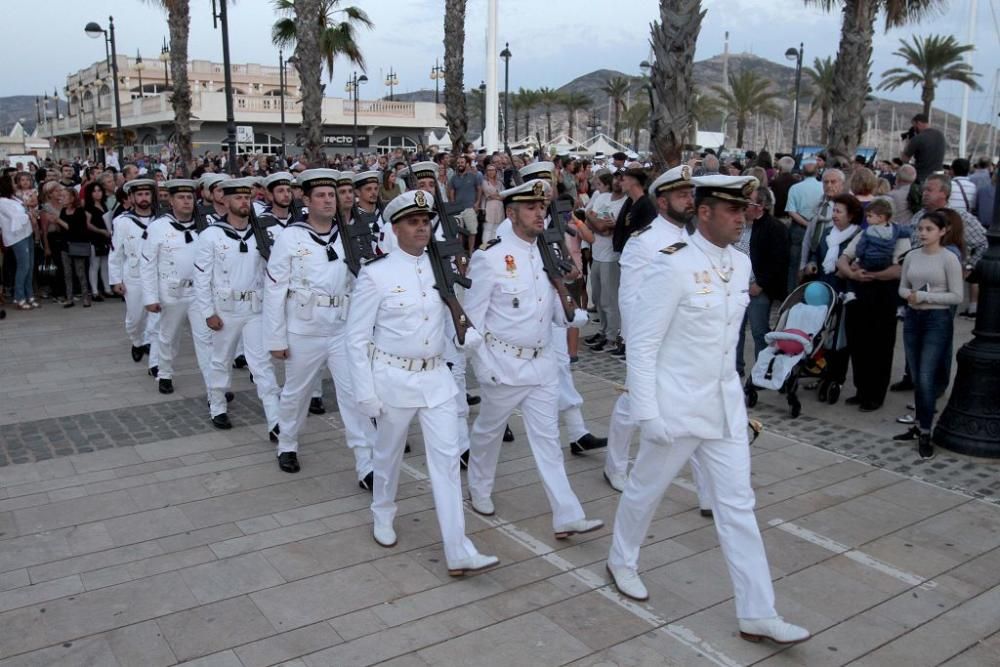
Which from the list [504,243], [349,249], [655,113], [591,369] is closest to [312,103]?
[655,113]

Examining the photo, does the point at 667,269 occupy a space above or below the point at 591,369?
above

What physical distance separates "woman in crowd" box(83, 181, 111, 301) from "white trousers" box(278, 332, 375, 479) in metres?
9.56

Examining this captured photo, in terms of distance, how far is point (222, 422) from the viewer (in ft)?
25.3

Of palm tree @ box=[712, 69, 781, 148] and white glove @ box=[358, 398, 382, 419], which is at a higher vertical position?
palm tree @ box=[712, 69, 781, 148]

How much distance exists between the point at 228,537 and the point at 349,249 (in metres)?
2.15

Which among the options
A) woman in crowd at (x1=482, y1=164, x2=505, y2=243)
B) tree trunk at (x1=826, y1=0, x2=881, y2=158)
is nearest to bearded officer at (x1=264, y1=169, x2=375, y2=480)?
woman in crowd at (x1=482, y1=164, x2=505, y2=243)

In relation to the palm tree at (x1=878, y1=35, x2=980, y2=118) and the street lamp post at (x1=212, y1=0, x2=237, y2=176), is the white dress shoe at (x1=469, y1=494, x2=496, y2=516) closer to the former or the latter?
the street lamp post at (x1=212, y1=0, x2=237, y2=176)

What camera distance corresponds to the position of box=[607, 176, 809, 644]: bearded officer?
4012mm

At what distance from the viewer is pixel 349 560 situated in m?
5.05

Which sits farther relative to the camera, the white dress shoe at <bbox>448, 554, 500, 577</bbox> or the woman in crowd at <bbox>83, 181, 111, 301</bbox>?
the woman in crowd at <bbox>83, 181, 111, 301</bbox>

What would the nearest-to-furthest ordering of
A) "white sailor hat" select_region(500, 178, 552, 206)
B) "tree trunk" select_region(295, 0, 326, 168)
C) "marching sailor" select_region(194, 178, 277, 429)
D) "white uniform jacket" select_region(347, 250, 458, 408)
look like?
"white uniform jacket" select_region(347, 250, 458, 408)
"white sailor hat" select_region(500, 178, 552, 206)
"marching sailor" select_region(194, 178, 277, 429)
"tree trunk" select_region(295, 0, 326, 168)

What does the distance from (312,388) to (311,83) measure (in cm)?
1193

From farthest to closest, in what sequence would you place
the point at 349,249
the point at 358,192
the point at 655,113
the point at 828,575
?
the point at 655,113
the point at 358,192
the point at 349,249
the point at 828,575

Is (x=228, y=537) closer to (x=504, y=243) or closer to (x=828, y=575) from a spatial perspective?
(x=504, y=243)
